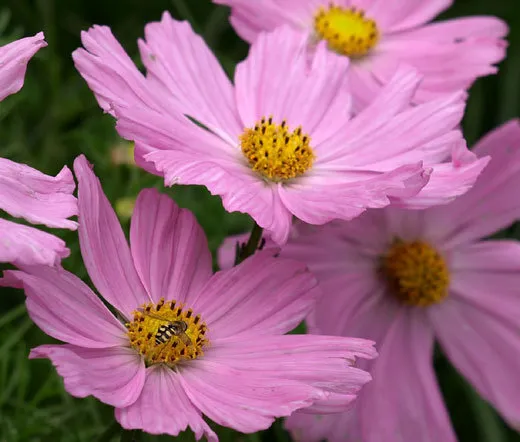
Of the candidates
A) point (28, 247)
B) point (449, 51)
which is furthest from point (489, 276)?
point (28, 247)

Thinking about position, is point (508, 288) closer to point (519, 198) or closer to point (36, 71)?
point (519, 198)

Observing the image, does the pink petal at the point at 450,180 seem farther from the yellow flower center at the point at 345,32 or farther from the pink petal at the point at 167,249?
the yellow flower center at the point at 345,32

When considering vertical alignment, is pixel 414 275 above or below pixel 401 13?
below

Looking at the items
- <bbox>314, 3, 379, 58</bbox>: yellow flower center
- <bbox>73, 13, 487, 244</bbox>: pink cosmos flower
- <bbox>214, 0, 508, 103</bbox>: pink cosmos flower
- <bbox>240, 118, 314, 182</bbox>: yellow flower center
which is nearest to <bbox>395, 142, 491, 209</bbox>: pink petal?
<bbox>73, 13, 487, 244</bbox>: pink cosmos flower

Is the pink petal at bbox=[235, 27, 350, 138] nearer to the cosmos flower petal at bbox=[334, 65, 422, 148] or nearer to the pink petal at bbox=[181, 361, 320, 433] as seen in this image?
the cosmos flower petal at bbox=[334, 65, 422, 148]

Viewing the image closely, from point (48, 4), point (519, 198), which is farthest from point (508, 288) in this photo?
point (48, 4)

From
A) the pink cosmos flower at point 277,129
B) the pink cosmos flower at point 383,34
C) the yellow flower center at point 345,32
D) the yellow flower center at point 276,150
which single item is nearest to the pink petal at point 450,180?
the pink cosmos flower at point 277,129

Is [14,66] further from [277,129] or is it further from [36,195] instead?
[277,129]
